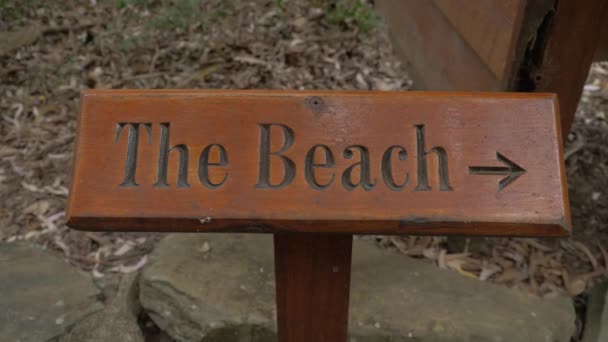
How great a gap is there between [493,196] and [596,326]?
44.8 inches

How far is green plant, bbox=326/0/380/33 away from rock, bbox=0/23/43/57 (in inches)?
66.5

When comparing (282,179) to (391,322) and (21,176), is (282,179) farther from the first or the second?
(21,176)

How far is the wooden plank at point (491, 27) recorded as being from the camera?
1916 mm

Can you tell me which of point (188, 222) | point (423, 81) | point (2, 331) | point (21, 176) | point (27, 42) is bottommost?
point (2, 331)

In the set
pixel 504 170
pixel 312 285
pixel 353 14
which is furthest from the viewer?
pixel 353 14

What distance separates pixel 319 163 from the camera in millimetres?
1121

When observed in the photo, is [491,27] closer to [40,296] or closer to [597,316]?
[597,316]

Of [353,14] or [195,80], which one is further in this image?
[353,14]

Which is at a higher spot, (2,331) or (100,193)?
(100,193)

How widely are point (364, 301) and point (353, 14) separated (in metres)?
2.09

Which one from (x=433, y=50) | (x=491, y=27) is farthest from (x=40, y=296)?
(x=433, y=50)

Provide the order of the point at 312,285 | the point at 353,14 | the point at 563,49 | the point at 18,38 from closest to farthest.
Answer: the point at 312,285, the point at 563,49, the point at 18,38, the point at 353,14

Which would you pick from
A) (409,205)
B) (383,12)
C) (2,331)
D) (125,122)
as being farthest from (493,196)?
(383,12)

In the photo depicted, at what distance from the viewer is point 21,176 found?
2691mm
